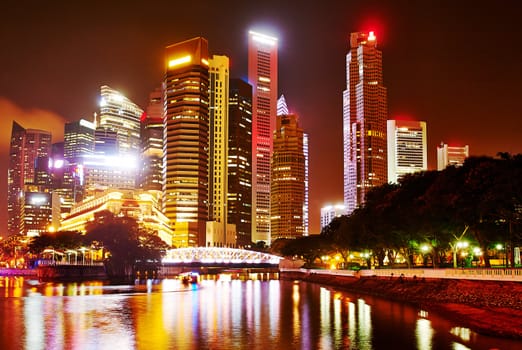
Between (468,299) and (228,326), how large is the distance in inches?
913

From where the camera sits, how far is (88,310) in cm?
6619

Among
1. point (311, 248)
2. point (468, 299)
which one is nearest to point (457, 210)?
point (468, 299)

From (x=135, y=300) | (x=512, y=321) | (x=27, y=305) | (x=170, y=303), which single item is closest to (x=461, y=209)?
(x=512, y=321)

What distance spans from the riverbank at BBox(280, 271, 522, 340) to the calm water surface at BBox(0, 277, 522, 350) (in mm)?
1583

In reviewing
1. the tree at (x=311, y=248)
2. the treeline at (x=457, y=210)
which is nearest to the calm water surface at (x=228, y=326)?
the treeline at (x=457, y=210)

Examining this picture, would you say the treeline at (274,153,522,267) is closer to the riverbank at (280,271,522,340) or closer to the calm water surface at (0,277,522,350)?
the riverbank at (280,271,522,340)

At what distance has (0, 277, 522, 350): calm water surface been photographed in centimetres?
4297

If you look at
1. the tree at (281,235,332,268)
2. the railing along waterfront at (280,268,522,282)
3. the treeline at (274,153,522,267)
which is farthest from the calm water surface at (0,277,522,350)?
the tree at (281,235,332,268)

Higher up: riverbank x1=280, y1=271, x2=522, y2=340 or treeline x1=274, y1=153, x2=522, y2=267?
treeline x1=274, y1=153, x2=522, y2=267

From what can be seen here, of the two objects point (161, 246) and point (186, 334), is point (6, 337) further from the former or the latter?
point (161, 246)

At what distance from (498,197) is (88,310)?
44.1 meters

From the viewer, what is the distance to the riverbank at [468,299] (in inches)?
1821

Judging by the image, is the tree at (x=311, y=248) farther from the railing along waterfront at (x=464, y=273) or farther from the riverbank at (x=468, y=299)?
the riverbank at (x=468, y=299)

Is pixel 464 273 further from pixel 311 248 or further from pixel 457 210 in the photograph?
pixel 311 248
